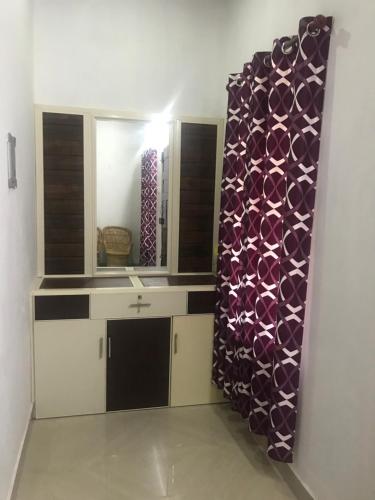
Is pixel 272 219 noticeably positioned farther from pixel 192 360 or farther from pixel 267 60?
pixel 192 360

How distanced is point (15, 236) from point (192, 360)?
4.58ft

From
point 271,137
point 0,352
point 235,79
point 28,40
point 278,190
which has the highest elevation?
point 28,40

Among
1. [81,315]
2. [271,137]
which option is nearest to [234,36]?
[271,137]

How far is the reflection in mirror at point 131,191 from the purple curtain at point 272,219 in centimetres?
66

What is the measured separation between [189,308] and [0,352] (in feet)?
4.41

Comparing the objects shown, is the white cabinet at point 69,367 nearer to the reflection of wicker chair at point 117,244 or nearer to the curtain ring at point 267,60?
the reflection of wicker chair at point 117,244

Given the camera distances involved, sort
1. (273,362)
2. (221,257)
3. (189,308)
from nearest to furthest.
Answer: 1. (273,362)
2. (221,257)
3. (189,308)

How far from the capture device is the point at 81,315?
8.40ft

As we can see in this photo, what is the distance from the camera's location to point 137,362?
2.67 m

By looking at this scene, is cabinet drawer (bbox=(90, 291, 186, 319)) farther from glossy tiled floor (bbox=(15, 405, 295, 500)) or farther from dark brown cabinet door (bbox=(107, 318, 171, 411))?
glossy tiled floor (bbox=(15, 405, 295, 500))

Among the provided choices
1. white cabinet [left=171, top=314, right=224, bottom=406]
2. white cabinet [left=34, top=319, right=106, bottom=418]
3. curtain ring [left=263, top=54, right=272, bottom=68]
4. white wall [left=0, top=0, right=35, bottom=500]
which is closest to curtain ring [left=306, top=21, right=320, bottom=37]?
curtain ring [left=263, top=54, right=272, bottom=68]

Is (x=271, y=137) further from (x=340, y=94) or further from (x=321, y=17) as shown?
(x=321, y=17)

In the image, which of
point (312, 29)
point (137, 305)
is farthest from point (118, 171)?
point (312, 29)

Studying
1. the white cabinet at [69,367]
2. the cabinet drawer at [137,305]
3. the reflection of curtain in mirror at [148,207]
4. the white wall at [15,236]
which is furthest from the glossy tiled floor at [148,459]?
the reflection of curtain in mirror at [148,207]
